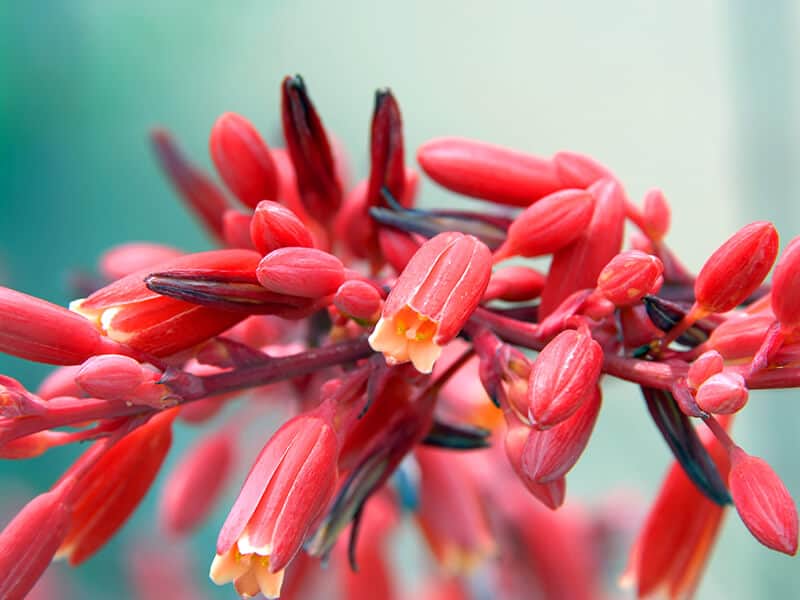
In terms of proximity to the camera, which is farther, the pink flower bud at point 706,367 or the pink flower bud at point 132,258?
the pink flower bud at point 132,258

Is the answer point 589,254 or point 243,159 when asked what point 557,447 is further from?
point 243,159

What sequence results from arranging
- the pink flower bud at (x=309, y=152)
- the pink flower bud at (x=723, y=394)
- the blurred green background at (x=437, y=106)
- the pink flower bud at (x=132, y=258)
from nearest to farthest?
the pink flower bud at (x=723, y=394)
the pink flower bud at (x=309, y=152)
the pink flower bud at (x=132, y=258)
the blurred green background at (x=437, y=106)

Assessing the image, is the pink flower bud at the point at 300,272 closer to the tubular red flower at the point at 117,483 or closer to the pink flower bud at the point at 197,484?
the tubular red flower at the point at 117,483

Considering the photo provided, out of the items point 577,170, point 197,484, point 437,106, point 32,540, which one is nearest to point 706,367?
point 577,170

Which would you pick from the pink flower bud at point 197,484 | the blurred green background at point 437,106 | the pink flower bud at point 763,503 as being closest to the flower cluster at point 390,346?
the pink flower bud at point 763,503

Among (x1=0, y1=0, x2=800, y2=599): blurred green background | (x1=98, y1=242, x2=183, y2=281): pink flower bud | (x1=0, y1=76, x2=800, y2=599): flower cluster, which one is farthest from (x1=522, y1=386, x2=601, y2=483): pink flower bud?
(x1=0, y1=0, x2=800, y2=599): blurred green background

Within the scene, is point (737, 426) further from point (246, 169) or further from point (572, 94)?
point (246, 169)

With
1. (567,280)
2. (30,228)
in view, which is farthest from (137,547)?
(567,280)

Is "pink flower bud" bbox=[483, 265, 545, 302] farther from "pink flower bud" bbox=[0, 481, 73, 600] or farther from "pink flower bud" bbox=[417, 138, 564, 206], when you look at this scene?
"pink flower bud" bbox=[0, 481, 73, 600]
